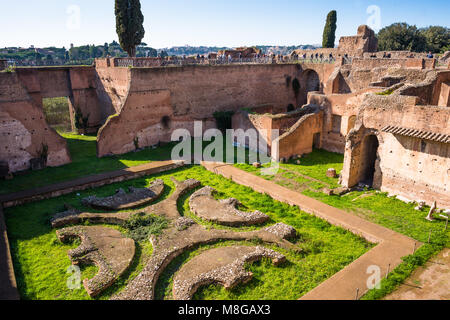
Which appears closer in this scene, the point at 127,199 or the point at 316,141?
the point at 127,199

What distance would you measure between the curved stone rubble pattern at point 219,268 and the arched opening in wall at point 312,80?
18.6 m

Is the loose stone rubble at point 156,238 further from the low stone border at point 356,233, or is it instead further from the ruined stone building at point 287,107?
the ruined stone building at point 287,107

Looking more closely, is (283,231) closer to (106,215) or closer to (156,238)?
(156,238)

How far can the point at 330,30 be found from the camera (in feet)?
139

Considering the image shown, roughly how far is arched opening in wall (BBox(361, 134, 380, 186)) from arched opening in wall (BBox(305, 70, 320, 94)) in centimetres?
1148

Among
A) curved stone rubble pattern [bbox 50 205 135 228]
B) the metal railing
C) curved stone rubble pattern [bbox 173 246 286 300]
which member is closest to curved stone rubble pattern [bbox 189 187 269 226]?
curved stone rubble pattern [bbox 173 246 286 300]

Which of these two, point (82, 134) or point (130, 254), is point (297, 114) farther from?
point (82, 134)

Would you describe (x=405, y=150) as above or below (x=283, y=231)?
above

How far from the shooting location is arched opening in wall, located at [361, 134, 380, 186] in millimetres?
14055

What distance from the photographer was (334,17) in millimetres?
42250

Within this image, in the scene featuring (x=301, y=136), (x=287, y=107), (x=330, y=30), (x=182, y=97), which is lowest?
(x=301, y=136)

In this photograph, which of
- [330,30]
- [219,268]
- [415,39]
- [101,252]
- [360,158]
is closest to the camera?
[219,268]

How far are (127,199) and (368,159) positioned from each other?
33.5 feet

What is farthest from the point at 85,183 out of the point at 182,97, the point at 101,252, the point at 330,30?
the point at 330,30
